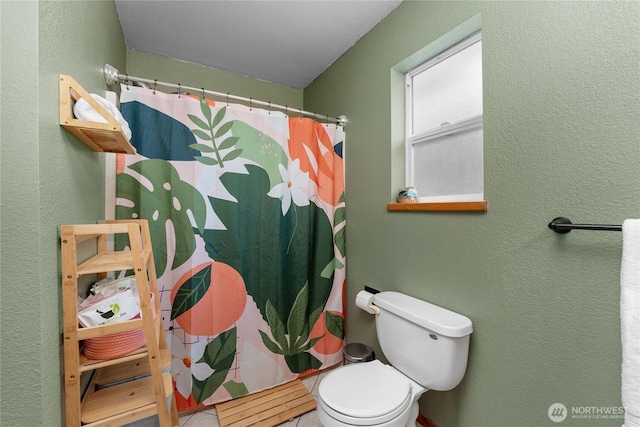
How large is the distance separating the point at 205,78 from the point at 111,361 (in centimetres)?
204

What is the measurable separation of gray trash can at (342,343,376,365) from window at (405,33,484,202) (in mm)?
1010

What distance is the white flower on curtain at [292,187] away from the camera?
1.74 metres

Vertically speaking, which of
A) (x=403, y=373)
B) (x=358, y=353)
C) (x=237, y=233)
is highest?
(x=237, y=233)

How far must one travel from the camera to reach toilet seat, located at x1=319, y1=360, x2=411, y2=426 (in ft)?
3.39

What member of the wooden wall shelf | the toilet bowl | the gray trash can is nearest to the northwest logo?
the toilet bowl

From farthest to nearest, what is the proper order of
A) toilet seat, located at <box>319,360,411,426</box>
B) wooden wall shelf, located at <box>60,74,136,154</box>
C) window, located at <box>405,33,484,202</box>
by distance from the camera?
window, located at <box>405,33,484,202</box> → toilet seat, located at <box>319,360,411,426</box> → wooden wall shelf, located at <box>60,74,136,154</box>

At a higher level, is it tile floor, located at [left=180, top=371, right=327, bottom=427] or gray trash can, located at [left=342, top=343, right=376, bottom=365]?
gray trash can, located at [left=342, top=343, right=376, bottom=365]

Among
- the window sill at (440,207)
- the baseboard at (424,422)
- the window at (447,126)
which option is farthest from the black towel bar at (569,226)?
the baseboard at (424,422)

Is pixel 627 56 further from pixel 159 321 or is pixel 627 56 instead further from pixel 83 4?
pixel 159 321

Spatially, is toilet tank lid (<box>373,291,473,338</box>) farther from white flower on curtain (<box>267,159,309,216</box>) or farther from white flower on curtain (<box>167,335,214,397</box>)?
white flower on curtain (<box>167,335,214,397</box>)

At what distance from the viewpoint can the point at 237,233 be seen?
1.62 m

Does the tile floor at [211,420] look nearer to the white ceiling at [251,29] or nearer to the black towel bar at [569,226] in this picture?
the black towel bar at [569,226]

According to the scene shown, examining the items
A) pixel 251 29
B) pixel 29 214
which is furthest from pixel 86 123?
pixel 251 29

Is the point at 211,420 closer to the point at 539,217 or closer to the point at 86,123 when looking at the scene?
the point at 86,123
